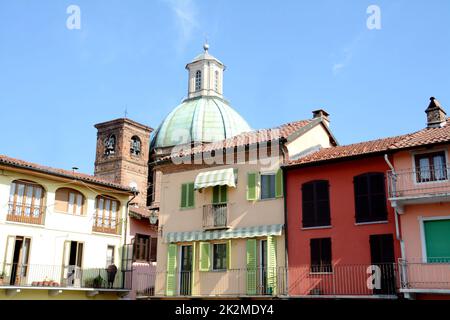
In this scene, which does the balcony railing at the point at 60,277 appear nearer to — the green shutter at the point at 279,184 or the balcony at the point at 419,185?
the green shutter at the point at 279,184

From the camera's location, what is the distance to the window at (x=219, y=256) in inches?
936

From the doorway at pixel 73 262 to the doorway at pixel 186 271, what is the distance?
7813mm

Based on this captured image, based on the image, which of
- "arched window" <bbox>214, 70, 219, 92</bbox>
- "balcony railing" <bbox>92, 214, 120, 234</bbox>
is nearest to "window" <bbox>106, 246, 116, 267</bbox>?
"balcony railing" <bbox>92, 214, 120, 234</bbox>

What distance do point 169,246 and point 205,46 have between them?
119ft

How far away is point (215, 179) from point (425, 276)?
33.5 ft

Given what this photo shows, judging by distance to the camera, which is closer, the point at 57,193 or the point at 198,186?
the point at 198,186

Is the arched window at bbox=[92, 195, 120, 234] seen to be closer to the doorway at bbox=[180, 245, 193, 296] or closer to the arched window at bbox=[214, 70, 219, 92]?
the doorway at bbox=[180, 245, 193, 296]

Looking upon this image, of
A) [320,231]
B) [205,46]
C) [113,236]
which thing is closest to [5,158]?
[113,236]

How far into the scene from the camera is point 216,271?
76.8ft

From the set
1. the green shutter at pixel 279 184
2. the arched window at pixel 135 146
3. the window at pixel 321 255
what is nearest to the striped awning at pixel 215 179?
the green shutter at pixel 279 184

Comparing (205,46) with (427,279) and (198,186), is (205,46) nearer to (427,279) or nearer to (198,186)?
(198,186)

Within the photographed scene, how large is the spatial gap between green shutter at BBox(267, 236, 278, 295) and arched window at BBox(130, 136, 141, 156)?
28714 millimetres
